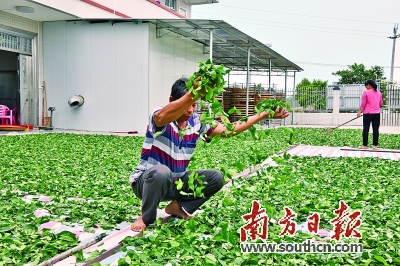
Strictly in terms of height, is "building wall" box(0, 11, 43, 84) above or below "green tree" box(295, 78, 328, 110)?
above

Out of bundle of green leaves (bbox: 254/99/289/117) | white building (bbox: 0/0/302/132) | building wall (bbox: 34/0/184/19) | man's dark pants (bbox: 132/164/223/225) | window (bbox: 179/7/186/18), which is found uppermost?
window (bbox: 179/7/186/18)

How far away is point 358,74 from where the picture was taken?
147ft

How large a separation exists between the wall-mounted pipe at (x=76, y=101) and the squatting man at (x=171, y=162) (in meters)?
11.7

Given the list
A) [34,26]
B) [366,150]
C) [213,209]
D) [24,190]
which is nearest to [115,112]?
[34,26]

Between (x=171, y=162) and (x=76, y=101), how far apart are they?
11.8 metres

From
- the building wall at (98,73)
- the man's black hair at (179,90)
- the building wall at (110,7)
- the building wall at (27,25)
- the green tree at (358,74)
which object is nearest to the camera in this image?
the man's black hair at (179,90)

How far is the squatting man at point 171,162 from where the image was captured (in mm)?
3311

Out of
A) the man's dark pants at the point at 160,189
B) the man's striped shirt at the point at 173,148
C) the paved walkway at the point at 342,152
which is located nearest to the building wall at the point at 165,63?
the paved walkway at the point at 342,152

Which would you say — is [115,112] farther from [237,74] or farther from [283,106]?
[237,74]

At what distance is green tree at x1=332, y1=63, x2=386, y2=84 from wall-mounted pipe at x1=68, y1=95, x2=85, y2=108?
35.0 m

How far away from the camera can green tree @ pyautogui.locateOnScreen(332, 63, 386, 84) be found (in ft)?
141

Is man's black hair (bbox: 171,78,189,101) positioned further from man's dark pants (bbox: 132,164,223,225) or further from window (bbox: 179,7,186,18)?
window (bbox: 179,7,186,18)

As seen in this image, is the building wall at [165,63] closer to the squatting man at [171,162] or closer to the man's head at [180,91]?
the squatting man at [171,162]

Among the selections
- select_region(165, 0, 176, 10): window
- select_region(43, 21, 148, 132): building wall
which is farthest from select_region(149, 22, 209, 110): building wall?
select_region(165, 0, 176, 10): window
